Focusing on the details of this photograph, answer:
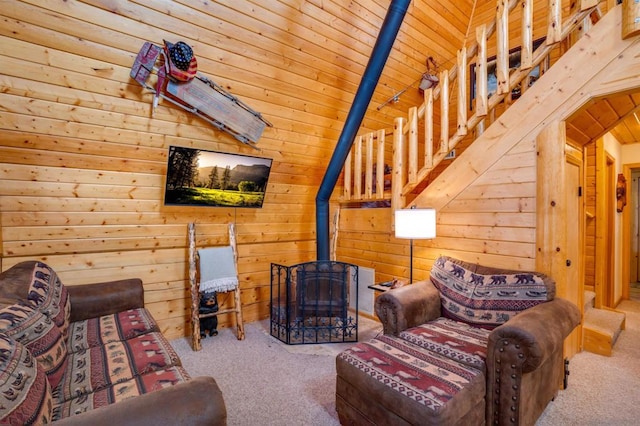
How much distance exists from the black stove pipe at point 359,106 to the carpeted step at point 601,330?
8.11 ft

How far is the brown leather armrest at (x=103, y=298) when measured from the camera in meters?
2.34

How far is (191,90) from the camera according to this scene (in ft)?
8.57

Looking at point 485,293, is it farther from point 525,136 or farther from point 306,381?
point 306,381

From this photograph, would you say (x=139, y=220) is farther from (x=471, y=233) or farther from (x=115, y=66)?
(x=471, y=233)

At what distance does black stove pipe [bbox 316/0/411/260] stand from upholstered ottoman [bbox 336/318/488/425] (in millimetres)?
1600

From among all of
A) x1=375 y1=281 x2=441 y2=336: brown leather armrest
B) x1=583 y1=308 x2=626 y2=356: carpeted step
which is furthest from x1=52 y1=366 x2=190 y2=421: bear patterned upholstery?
x1=583 y1=308 x2=626 y2=356: carpeted step

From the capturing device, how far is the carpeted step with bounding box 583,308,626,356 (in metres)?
2.80

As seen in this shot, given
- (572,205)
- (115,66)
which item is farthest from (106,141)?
(572,205)

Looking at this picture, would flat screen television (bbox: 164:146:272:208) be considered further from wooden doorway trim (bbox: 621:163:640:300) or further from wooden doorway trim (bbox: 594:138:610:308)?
wooden doorway trim (bbox: 621:163:640:300)

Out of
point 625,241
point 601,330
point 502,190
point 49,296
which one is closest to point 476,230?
point 502,190

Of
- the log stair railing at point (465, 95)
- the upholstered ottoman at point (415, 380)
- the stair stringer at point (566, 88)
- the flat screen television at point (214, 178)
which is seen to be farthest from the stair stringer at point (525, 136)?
the flat screen television at point (214, 178)

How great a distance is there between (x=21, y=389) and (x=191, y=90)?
2203 mm

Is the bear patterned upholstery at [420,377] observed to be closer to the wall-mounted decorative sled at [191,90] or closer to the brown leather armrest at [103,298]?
the brown leather armrest at [103,298]

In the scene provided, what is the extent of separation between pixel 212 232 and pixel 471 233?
8.18 feet
